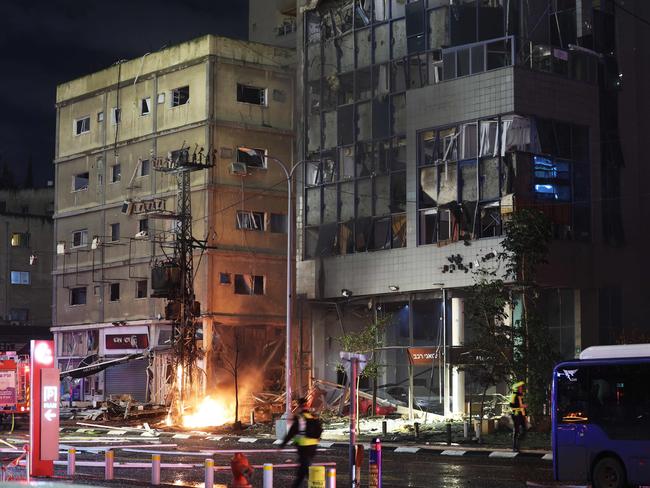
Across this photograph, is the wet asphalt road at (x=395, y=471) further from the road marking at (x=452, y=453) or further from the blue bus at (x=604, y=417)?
the blue bus at (x=604, y=417)

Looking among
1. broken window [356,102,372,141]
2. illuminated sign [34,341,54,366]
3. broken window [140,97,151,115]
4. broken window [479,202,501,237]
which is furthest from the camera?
broken window [140,97,151,115]

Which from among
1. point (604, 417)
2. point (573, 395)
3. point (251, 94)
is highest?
point (251, 94)

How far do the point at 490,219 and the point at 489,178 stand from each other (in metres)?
1.64

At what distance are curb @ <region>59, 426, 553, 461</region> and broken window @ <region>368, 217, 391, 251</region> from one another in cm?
1189

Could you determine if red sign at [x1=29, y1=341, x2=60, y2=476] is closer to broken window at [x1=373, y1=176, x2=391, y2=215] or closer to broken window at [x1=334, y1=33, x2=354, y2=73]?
broken window at [x1=373, y1=176, x2=391, y2=215]

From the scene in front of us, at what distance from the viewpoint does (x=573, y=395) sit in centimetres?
2338

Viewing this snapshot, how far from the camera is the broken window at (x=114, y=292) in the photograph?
219ft

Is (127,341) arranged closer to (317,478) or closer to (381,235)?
(381,235)

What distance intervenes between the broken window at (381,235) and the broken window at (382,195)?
1.27 feet

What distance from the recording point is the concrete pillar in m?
49.3

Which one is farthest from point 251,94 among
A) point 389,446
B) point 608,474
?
point 608,474

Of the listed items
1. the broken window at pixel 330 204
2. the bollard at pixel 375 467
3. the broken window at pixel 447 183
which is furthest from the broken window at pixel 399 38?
the bollard at pixel 375 467

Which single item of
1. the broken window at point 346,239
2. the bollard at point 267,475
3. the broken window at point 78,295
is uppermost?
the broken window at point 346,239

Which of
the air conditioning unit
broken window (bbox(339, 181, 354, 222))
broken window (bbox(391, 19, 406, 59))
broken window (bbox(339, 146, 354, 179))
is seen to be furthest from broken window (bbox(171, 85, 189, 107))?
broken window (bbox(391, 19, 406, 59))
